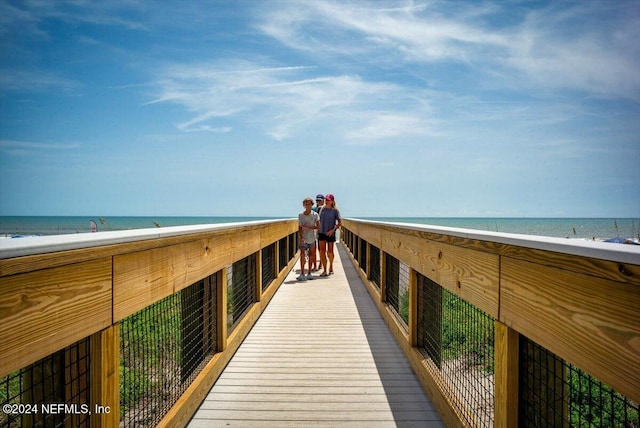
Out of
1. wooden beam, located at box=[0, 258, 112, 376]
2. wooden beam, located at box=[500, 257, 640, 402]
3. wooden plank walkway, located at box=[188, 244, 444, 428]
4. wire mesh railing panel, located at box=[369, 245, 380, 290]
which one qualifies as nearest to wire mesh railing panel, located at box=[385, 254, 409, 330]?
wooden plank walkway, located at box=[188, 244, 444, 428]

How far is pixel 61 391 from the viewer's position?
5.08 feet

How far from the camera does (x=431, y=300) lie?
3.13m

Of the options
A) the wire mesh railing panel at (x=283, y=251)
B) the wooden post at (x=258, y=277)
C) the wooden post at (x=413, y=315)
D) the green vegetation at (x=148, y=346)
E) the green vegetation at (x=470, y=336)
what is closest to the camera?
the green vegetation at (x=148, y=346)

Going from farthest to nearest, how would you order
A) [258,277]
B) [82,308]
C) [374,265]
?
[374,265] < [258,277] < [82,308]

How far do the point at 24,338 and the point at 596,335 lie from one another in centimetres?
159

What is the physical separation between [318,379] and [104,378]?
1.90m

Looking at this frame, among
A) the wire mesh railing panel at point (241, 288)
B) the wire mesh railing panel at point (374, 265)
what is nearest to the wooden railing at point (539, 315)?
the wire mesh railing panel at point (241, 288)

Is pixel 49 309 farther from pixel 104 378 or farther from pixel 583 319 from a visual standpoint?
pixel 583 319

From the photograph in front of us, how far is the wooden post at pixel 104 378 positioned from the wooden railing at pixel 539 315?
1.61 metres

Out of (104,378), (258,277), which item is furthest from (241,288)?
(104,378)

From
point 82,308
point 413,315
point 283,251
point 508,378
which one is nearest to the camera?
point 82,308

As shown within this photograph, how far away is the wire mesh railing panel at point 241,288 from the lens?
419cm

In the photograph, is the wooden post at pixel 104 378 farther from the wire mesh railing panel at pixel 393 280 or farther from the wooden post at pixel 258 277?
the wire mesh railing panel at pixel 393 280

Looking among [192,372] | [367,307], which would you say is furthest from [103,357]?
[367,307]
